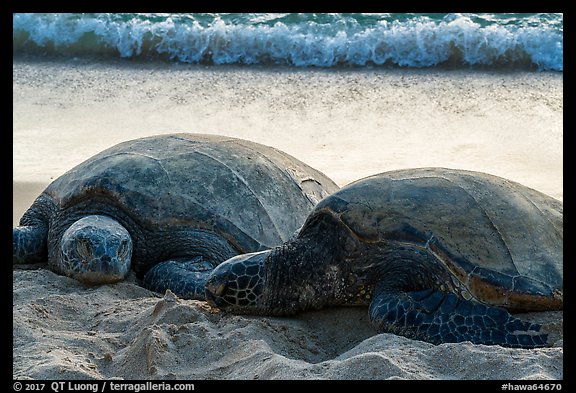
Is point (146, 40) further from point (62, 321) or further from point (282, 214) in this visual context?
point (62, 321)

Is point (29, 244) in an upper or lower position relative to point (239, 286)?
lower

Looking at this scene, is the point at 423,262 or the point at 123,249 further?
the point at 123,249

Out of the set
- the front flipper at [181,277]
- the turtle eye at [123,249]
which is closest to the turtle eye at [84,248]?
the turtle eye at [123,249]

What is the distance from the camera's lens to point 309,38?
45.4 feet

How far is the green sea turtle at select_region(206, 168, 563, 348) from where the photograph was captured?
12.2ft

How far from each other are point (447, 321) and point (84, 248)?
2253mm

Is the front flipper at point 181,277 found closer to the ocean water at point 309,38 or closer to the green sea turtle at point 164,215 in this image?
the green sea turtle at point 164,215

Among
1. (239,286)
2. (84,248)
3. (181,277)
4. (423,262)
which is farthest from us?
(84,248)

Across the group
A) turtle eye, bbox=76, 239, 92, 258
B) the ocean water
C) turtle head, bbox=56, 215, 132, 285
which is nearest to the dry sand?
turtle head, bbox=56, 215, 132, 285

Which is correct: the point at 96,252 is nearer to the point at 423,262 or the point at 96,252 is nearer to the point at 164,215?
the point at 164,215

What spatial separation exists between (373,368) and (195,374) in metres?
0.73

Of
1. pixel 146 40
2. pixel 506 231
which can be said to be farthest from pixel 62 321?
pixel 146 40

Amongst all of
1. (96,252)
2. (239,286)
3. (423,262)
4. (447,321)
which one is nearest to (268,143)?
(96,252)

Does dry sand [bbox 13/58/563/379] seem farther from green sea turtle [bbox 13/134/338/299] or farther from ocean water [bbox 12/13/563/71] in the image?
ocean water [bbox 12/13/563/71]
